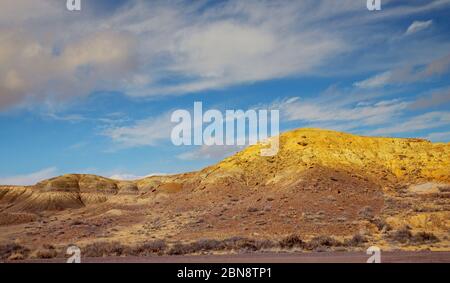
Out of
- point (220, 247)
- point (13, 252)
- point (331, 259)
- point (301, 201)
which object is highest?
point (301, 201)

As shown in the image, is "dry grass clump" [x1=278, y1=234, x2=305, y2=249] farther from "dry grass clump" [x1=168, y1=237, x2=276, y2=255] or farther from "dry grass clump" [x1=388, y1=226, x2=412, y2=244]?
"dry grass clump" [x1=388, y1=226, x2=412, y2=244]

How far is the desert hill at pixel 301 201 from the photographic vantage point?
36.8m

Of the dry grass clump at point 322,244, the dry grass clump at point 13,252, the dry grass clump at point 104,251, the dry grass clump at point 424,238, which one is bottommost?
the dry grass clump at point 13,252

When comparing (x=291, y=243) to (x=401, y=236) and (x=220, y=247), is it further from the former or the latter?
(x=401, y=236)

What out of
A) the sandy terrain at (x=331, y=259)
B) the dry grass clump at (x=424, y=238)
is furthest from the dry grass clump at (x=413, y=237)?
the sandy terrain at (x=331, y=259)

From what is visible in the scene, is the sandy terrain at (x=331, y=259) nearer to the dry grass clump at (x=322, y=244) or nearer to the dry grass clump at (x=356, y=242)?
the dry grass clump at (x=322, y=244)

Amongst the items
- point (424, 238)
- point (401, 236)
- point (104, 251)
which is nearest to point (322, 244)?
point (401, 236)

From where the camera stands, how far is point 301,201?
159 ft

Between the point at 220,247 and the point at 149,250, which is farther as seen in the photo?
the point at 220,247

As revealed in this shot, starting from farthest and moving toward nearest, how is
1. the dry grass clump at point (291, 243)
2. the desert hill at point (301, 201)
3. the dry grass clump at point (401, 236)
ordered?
the desert hill at point (301, 201) < the dry grass clump at point (401, 236) < the dry grass clump at point (291, 243)

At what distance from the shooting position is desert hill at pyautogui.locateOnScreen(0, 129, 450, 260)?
121 ft

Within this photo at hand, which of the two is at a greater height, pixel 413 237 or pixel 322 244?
pixel 413 237

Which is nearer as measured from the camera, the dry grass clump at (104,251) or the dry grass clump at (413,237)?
the dry grass clump at (104,251)

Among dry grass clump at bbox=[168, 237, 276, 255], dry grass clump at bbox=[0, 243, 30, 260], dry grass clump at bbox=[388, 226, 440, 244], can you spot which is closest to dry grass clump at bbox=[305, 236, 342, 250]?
dry grass clump at bbox=[168, 237, 276, 255]
